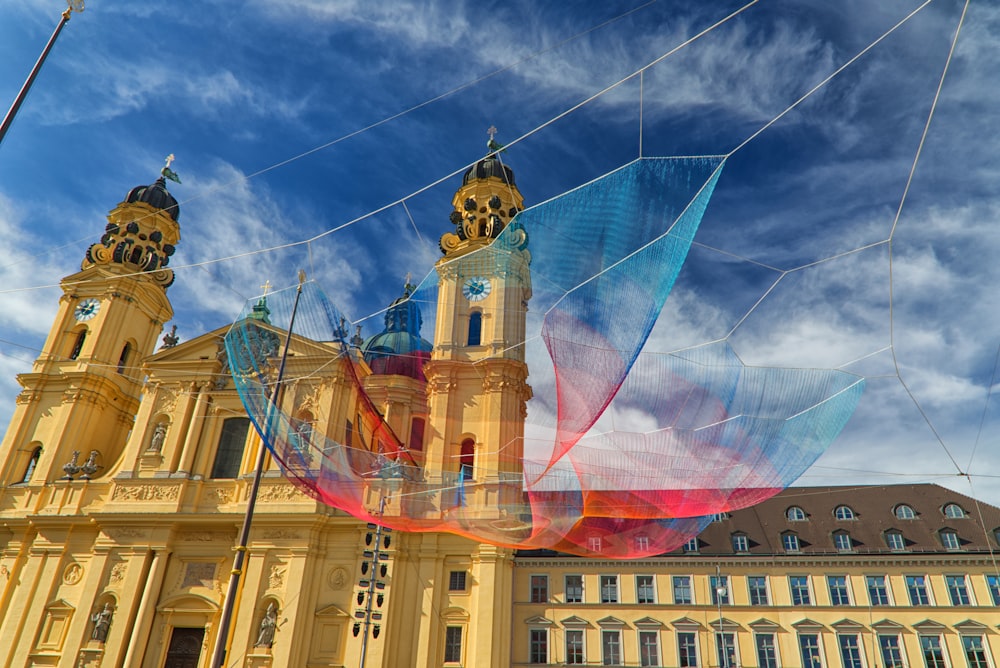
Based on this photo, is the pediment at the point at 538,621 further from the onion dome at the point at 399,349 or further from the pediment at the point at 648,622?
the onion dome at the point at 399,349

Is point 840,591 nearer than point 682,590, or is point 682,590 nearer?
point 840,591

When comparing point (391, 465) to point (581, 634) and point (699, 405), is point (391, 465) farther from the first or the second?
point (581, 634)

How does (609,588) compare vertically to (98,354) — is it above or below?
below

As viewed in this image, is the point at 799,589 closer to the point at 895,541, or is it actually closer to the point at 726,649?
the point at 726,649

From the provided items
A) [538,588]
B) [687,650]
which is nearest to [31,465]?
[538,588]

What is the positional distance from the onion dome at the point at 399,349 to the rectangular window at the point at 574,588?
13.9 m

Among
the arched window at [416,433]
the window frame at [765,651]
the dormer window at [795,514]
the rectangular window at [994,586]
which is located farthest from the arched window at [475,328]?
the rectangular window at [994,586]

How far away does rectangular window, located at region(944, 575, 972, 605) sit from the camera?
34531 mm

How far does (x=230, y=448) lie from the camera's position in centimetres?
3762

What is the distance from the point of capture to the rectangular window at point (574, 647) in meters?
35.0

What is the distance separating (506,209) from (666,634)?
→ 974 inches

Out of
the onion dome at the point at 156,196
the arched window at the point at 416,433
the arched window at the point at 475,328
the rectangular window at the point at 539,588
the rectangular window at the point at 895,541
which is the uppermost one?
the onion dome at the point at 156,196

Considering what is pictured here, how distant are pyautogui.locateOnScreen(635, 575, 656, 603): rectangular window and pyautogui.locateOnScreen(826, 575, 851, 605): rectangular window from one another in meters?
8.81

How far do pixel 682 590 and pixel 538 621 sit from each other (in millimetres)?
7613
